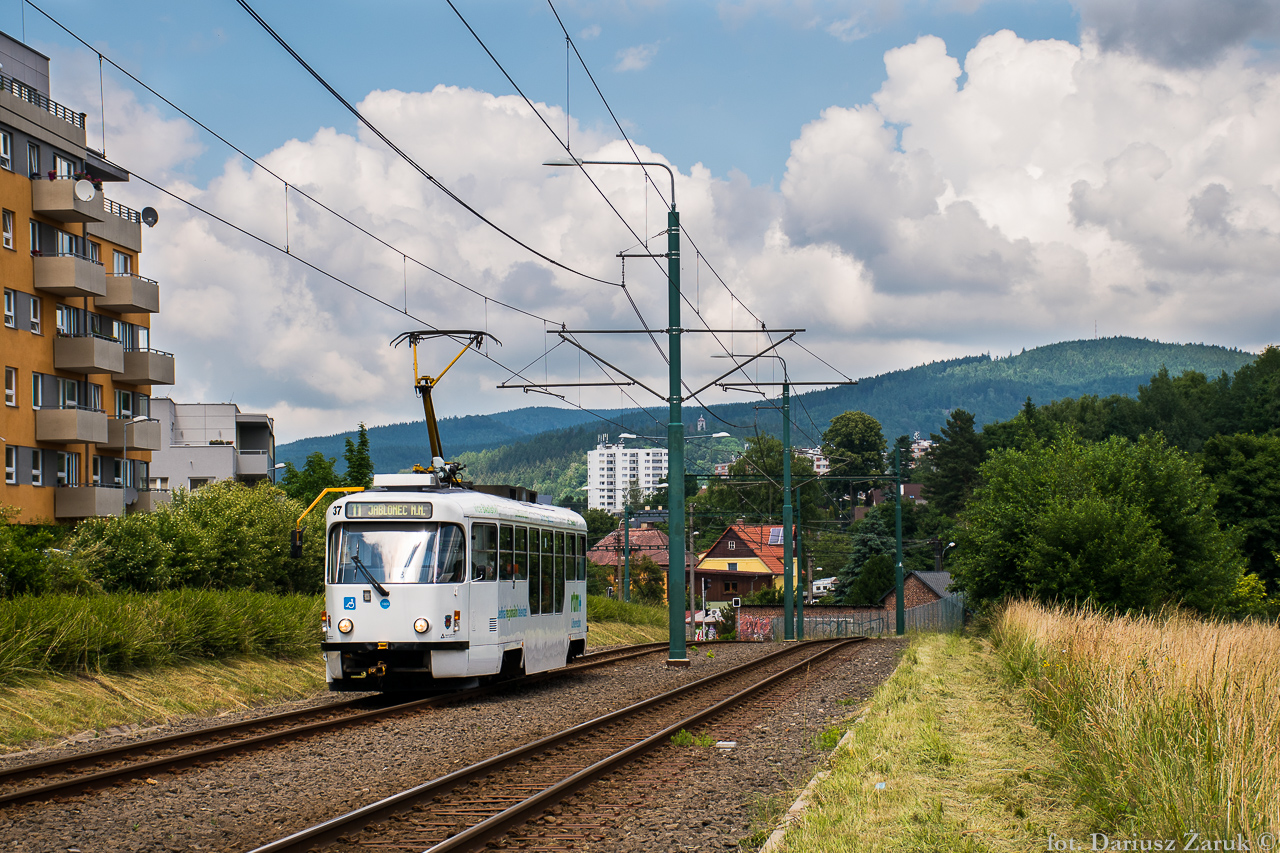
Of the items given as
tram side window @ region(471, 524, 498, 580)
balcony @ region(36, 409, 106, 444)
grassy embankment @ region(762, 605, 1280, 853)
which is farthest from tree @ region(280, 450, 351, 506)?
grassy embankment @ region(762, 605, 1280, 853)

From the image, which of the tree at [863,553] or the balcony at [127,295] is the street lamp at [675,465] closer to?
the balcony at [127,295]

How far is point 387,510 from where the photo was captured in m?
17.8

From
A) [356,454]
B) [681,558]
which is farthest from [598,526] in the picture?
[681,558]

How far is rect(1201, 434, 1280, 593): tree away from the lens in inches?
2913

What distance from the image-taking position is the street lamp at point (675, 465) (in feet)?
84.9

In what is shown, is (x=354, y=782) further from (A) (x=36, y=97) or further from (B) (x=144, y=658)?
(A) (x=36, y=97)

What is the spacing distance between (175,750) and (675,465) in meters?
15.1

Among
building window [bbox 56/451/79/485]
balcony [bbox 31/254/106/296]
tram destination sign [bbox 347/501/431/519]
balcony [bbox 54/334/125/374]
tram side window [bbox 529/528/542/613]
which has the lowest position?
tram side window [bbox 529/528/542/613]

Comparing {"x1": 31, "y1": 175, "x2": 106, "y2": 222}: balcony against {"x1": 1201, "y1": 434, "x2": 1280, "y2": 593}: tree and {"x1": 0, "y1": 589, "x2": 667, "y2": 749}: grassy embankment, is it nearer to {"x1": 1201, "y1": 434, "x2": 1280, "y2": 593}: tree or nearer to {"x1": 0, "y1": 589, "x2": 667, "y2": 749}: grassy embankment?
{"x1": 0, "y1": 589, "x2": 667, "y2": 749}: grassy embankment

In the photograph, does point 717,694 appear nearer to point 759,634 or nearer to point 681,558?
point 681,558

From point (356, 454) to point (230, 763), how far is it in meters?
76.2

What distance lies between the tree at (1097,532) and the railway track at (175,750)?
24846 mm

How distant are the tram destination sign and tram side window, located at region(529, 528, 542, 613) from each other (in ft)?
10.7

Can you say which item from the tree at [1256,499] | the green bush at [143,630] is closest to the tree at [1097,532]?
the green bush at [143,630]
